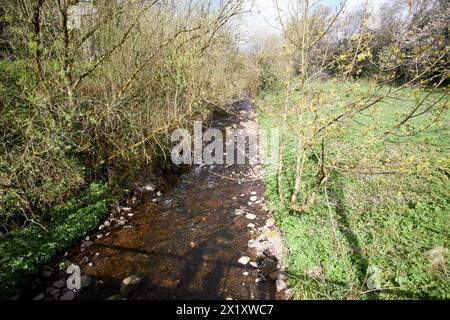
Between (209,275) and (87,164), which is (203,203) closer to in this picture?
(209,275)

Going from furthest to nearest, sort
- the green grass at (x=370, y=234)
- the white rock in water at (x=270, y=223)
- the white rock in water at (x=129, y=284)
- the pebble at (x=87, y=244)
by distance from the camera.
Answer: the white rock in water at (x=270, y=223), the pebble at (x=87, y=244), the white rock in water at (x=129, y=284), the green grass at (x=370, y=234)

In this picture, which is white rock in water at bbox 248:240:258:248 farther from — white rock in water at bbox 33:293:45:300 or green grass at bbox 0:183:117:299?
white rock in water at bbox 33:293:45:300

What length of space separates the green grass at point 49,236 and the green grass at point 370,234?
384 cm

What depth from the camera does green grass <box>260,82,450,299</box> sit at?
3801 millimetres

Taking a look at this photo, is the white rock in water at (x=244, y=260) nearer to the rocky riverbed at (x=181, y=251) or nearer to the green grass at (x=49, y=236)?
the rocky riverbed at (x=181, y=251)

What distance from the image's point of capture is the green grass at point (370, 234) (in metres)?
3.80

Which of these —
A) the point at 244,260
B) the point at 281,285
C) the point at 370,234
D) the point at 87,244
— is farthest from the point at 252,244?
the point at 87,244

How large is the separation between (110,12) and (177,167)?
4.41 metres

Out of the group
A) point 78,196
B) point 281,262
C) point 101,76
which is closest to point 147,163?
point 78,196

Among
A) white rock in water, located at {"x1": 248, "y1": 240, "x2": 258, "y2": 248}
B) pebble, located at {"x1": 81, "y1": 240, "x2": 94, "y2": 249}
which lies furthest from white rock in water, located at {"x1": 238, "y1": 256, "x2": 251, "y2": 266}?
pebble, located at {"x1": 81, "y1": 240, "x2": 94, "y2": 249}

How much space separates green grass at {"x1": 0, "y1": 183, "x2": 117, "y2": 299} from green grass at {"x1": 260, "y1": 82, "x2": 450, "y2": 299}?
3839 millimetres

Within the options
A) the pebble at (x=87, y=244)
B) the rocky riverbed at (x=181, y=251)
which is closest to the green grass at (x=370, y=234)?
the rocky riverbed at (x=181, y=251)

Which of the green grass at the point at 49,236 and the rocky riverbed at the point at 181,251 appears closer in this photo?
the green grass at the point at 49,236

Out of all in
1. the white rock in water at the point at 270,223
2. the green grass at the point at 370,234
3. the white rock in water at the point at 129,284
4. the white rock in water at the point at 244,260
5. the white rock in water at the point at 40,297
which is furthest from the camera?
the white rock in water at the point at 270,223
